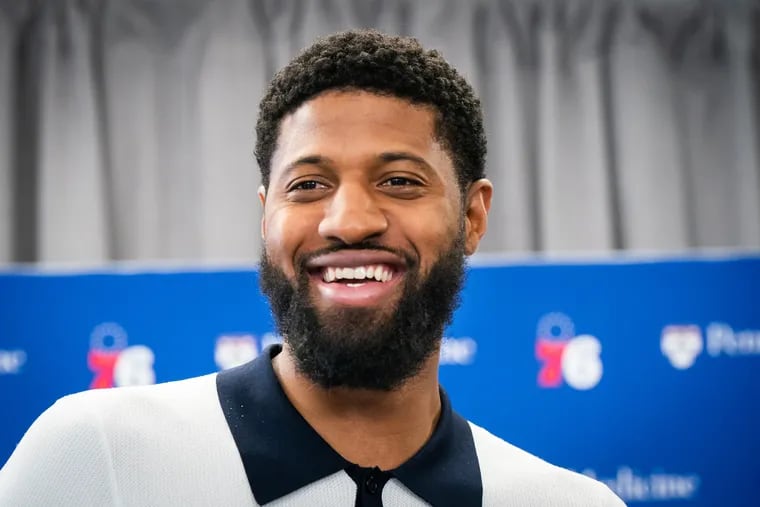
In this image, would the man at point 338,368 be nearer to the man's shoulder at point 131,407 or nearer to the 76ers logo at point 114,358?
the man's shoulder at point 131,407

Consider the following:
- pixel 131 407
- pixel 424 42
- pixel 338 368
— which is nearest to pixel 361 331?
pixel 338 368

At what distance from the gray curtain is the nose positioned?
1.74m

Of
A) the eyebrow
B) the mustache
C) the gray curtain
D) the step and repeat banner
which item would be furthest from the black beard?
the gray curtain

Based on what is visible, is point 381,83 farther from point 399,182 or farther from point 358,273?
point 358,273

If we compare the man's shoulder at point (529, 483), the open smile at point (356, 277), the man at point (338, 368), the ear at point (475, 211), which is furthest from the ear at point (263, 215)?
the man's shoulder at point (529, 483)

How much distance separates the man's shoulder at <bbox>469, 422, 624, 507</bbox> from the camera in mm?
1099

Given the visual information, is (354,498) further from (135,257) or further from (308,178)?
(135,257)

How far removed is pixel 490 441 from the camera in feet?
3.94

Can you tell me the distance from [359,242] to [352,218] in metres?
0.03

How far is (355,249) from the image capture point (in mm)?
1023

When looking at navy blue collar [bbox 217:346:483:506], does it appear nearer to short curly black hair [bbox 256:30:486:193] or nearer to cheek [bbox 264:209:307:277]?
cheek [bbox 264:209:307:277]

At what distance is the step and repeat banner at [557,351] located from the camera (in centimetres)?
209

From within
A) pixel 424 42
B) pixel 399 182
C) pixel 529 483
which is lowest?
pixel 529 483

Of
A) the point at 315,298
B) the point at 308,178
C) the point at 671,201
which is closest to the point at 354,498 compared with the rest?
the point at 315,298
